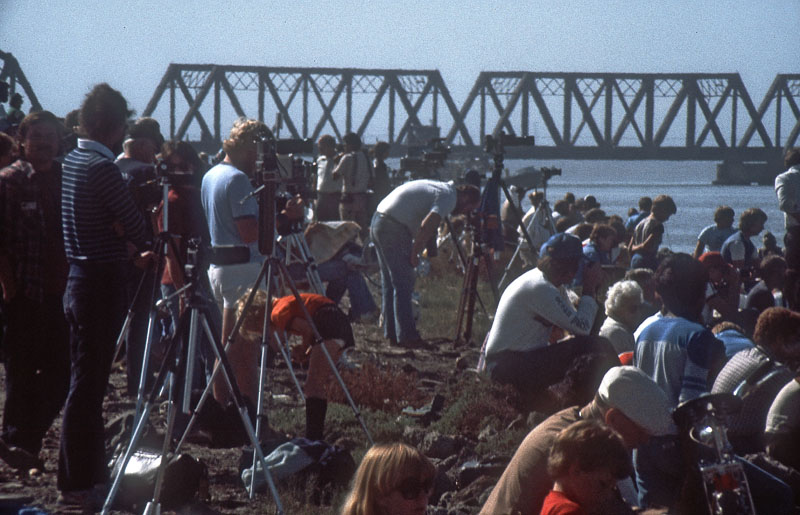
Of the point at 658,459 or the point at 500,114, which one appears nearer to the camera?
the point at 658,459

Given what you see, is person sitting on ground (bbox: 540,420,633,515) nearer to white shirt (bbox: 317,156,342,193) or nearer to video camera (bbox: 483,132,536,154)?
video camera (bbox: 483,132,536,154)

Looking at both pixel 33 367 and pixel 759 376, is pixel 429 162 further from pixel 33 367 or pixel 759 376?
pixel 759 376

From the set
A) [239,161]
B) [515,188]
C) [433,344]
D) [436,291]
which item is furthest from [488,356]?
[515,188]

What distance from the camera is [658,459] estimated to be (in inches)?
175

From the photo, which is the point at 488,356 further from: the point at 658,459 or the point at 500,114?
the point at 500,114

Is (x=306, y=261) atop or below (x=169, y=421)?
atop

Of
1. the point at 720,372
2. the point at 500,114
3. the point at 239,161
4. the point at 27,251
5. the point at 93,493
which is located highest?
the point at 500,114

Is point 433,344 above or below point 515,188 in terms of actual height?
below

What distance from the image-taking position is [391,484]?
11.9 feet

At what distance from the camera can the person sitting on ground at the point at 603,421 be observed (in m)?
3.96

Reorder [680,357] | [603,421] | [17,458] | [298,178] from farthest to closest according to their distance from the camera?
[298,178], [17,458], [680,357], [603,421]

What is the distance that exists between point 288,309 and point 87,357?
1.27 metres

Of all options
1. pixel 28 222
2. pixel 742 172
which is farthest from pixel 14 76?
pixel 742 172

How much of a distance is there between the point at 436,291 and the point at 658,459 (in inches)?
404
